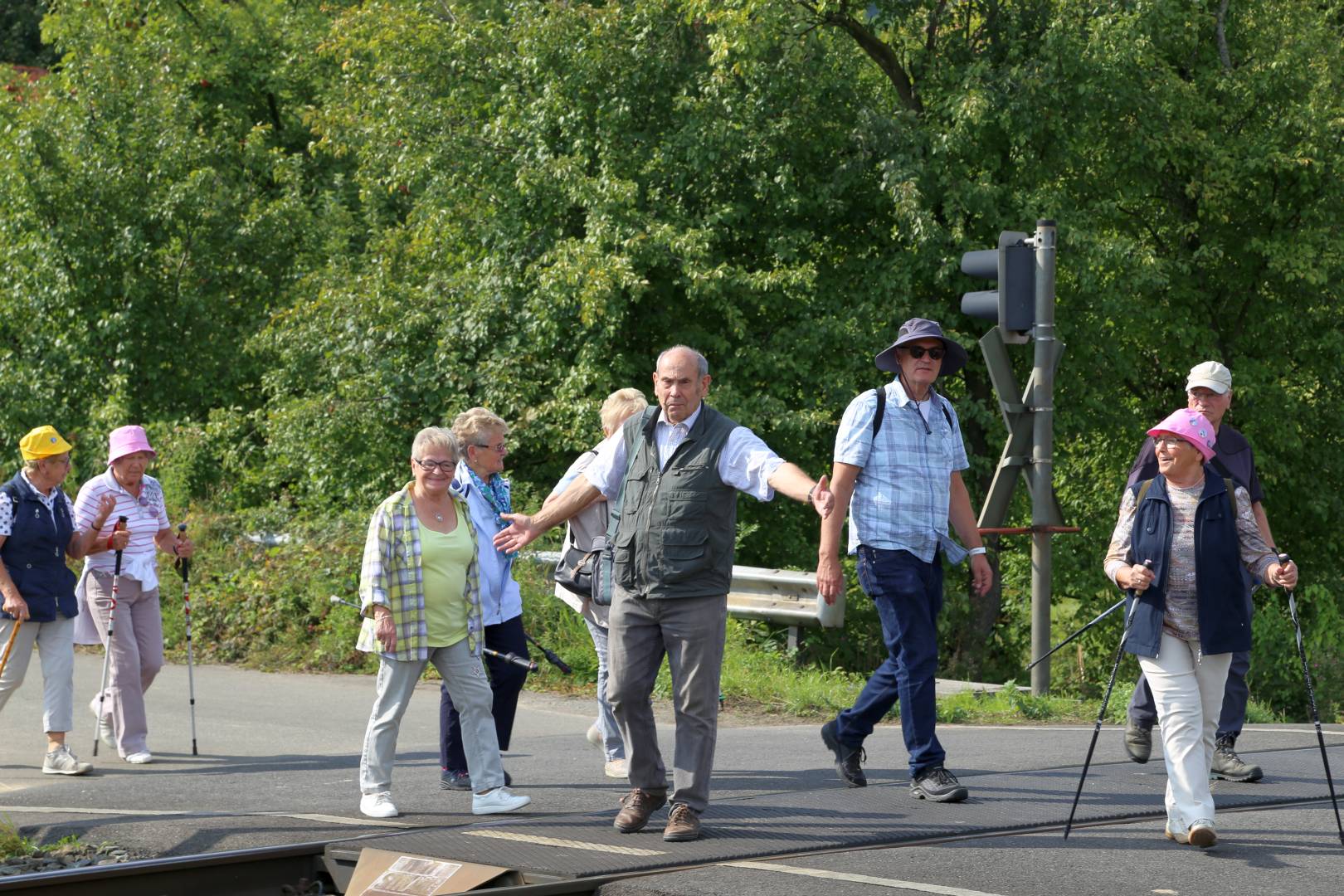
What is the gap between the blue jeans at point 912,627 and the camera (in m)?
7.39

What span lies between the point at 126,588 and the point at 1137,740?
5.49m

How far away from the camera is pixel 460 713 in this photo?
7.46 meters

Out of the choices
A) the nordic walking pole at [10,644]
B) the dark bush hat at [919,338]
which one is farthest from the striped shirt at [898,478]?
the nordic walking pole at [10,644]

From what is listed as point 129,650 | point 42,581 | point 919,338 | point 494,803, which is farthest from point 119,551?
point 919,338

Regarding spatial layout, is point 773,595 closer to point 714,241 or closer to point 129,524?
point 129,524

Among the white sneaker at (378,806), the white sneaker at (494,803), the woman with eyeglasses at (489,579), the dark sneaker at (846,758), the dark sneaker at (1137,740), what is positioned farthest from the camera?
the dark sneaker at (1137,740)

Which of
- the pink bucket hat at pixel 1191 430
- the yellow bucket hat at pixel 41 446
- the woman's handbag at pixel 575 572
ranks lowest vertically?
the woman's handbag at pixel 575 572

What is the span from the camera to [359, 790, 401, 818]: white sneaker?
7.20 metres

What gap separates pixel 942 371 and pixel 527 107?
1242cm

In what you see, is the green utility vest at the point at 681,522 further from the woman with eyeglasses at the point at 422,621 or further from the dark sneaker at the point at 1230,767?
the dark sneaker at the point at 1230,767

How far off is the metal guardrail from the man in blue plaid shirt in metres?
5.67

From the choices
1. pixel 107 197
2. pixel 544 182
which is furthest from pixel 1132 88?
pixel 107 197

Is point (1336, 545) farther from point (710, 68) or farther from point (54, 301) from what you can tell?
point (54, 301)

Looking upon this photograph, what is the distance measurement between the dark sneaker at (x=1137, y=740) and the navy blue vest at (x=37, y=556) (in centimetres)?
560
